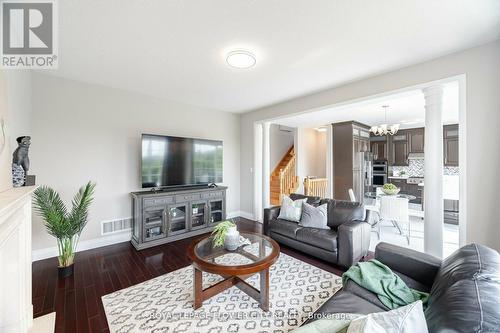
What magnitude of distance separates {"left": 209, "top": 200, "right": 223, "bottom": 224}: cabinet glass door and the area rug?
1.81 m

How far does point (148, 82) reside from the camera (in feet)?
11.3

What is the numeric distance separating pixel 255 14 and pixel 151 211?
3.27 metres

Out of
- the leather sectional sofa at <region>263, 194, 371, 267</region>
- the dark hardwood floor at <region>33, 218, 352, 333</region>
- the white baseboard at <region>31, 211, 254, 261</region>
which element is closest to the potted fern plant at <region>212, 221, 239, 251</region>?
the dark hardwood floor at <region>33, 218, 352, 333</region>

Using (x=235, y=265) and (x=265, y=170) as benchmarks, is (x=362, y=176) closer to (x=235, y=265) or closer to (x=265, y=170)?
(x=265, y=170)

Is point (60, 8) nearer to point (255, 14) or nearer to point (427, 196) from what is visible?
point (255, 14)

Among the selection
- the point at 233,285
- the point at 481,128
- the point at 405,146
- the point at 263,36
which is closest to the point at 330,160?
the point at 405,146

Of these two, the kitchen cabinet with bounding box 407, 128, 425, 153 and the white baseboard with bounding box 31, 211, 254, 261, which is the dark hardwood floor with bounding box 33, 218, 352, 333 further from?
the kitchen cabinet with bounding box 407, 128, 425, 153

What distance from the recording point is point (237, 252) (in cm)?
229

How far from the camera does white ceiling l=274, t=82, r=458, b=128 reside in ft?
12.3

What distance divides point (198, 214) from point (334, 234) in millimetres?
2610

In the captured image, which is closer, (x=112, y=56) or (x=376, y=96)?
(x=112, y=56)

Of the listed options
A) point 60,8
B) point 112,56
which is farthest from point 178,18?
point 112,56

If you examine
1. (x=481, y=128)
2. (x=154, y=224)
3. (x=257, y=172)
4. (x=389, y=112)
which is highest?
(x=389, y=112)

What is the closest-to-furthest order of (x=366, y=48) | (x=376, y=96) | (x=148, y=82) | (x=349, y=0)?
(x=349, y=0) → (x=366, y=48) → (x=376, y=96) → (x=148, y=82)
